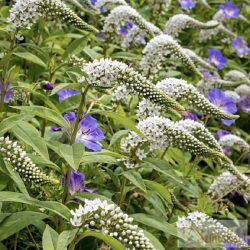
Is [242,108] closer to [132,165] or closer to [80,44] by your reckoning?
[80,44]

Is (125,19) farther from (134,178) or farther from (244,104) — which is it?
(244,104)

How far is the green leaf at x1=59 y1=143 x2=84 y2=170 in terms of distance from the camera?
249 cm

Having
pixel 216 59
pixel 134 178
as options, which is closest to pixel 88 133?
pixel 134 178

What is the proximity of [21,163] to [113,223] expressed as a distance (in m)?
0.40

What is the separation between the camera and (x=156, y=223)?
288 centimetres

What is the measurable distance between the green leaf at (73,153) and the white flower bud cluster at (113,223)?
0.26 meters

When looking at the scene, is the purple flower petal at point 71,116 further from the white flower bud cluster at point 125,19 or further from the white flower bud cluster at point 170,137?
the white flower bud cluster at point 125,19

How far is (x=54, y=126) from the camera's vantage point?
143 inches

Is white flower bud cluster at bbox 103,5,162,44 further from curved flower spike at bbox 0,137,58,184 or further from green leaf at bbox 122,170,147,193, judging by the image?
curved flower spike at bbox 0,137,58,184

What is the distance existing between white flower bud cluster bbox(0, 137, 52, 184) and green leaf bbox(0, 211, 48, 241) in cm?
29

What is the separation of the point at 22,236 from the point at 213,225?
0.86 metres

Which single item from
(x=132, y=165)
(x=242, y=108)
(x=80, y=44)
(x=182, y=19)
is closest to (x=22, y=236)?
(x=132, y=165)

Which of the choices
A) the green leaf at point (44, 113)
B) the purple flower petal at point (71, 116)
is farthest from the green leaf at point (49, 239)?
the purple flower petal at point (71, 116)

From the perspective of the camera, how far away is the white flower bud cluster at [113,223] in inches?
82.3
